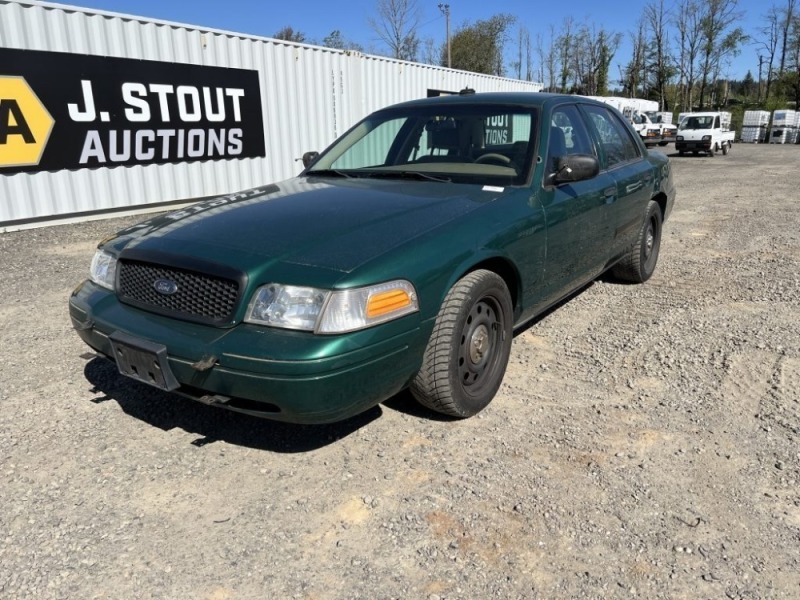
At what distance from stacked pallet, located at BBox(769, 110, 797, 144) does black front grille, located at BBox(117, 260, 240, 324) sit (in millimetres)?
45454

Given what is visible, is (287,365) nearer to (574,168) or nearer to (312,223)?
(312,223)

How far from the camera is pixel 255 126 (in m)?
11.1

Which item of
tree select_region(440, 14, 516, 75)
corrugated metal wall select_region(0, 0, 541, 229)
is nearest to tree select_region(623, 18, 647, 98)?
tree select_region(440, 14, 516, 75)

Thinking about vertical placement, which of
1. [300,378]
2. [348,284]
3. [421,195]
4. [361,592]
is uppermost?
[421,195]

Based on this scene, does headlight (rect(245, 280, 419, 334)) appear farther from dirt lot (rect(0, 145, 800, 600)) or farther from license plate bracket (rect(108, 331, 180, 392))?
dirt lot (rect(0, 145, 800, 600))

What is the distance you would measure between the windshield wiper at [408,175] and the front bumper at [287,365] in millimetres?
1324

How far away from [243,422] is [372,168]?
189 centimetres

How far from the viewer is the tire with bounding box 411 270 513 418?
2.75 meters

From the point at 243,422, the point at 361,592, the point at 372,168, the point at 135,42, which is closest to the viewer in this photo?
the point at 361,592

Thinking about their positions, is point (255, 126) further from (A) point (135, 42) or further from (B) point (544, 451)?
(B) point (544, 451)

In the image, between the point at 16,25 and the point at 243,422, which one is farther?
the point at 16,25

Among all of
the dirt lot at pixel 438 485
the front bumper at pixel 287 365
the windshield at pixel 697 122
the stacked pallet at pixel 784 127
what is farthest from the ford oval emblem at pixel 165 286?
the stacked pallet at pixel 784 127

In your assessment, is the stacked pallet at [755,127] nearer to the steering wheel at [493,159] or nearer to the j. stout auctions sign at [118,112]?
the j. stout auctions sign at [118,112]

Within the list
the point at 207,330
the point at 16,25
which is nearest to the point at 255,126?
the point at 16,25
